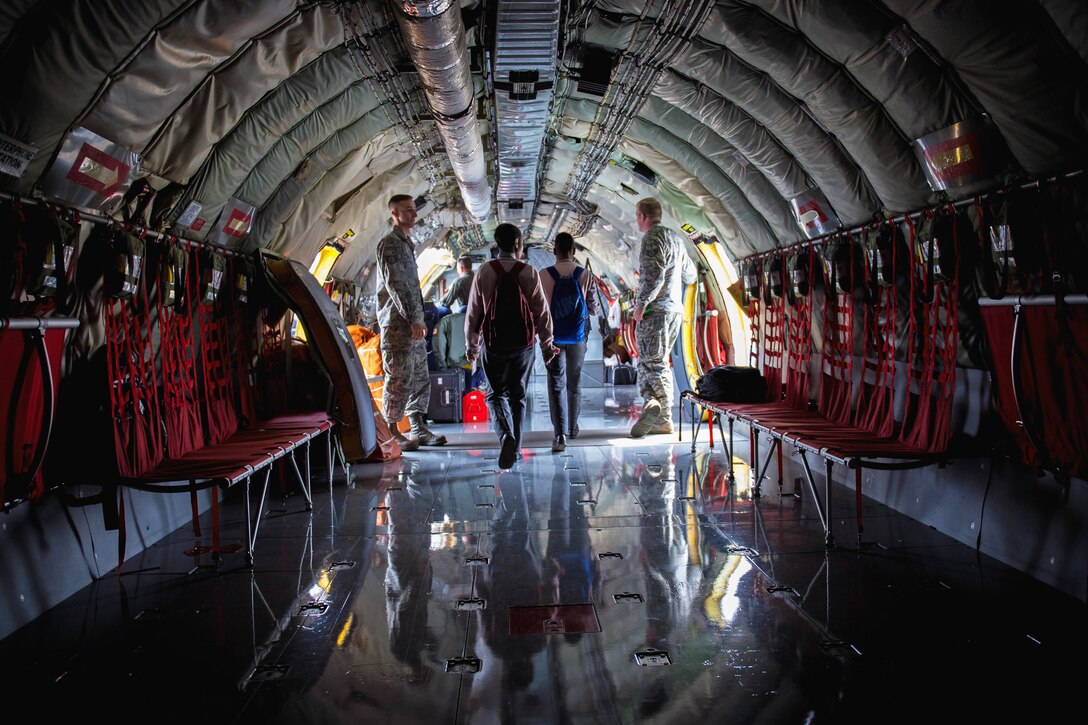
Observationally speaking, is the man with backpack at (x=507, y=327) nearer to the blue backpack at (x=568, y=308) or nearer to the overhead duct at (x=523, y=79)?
the blue backpack at (x=568, y=308)

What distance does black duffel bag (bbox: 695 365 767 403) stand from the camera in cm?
689

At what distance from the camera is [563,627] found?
338 centimetres

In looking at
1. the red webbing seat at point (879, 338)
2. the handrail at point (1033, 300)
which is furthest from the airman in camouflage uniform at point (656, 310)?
the handrail at point (1033, 300)

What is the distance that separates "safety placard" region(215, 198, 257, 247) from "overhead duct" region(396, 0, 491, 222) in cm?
163

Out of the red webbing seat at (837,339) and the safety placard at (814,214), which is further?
the safety placard at (814,214)

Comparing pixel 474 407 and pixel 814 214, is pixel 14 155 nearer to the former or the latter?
pixel 814 214

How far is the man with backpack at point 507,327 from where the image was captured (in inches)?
265

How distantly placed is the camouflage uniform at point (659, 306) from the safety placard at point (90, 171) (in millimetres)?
5073

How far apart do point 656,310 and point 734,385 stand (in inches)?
69.2

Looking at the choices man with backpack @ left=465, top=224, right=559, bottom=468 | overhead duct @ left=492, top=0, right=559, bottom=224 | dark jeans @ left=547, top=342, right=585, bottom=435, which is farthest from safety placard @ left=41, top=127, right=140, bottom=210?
dark jeans @ left=547, top=342, right=585, bottom=435

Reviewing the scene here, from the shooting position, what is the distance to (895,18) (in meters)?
4.15

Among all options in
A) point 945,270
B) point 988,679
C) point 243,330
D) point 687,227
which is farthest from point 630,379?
point 988,679

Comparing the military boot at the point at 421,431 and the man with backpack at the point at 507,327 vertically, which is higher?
the man with backpack at the point at 507,327

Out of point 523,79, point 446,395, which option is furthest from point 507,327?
point 446,395
